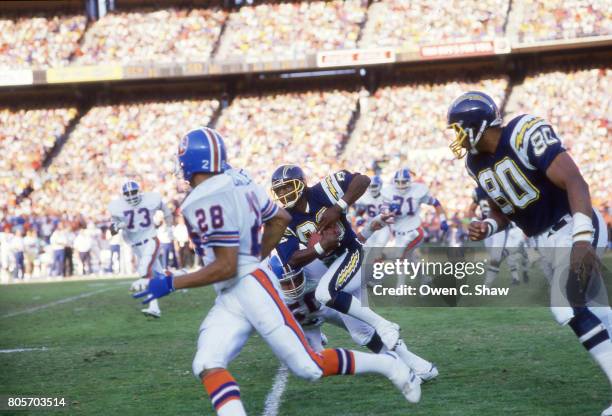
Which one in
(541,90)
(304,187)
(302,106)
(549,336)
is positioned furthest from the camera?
(302,106)

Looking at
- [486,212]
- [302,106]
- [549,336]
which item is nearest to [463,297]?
[549,336]

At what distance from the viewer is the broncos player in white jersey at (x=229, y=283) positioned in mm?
4145

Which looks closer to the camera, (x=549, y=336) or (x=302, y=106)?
(x=549, y=336)

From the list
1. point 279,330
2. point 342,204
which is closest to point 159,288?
point 279,330

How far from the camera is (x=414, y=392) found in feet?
16.1

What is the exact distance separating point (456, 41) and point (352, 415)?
24.2 meters

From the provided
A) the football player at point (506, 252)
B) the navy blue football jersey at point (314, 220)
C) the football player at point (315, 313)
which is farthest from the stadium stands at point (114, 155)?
the navy blue football jersey at point (314, 220)

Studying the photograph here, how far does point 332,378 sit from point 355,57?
76.9 ft

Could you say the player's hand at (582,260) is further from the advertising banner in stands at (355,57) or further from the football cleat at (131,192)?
the advertising banner in stands at (355,57)

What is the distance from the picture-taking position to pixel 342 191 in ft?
21.5

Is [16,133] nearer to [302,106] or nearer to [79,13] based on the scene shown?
[79,13]

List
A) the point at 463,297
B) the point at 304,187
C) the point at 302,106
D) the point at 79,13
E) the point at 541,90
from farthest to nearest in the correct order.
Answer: the point at 79,13
the point at 302,106
the point at 541,90
the point at 463,297
the point at 304,187

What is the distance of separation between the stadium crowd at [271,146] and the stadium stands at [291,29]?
5.97 ft

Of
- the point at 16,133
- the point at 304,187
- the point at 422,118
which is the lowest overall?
the point at 16,133
